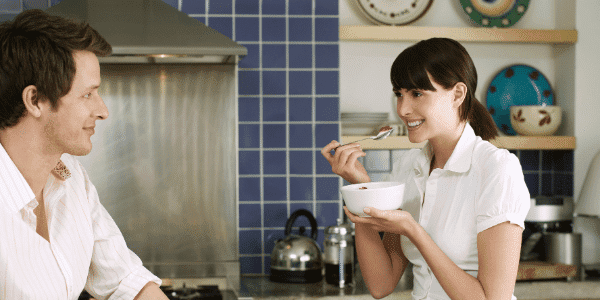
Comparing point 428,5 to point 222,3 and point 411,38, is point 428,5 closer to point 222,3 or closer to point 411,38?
point 411,38

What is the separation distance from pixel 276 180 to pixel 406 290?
0.75 metres

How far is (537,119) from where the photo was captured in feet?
7.73

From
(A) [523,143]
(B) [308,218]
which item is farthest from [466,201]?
(A) [523,143]

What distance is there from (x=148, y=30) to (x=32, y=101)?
104 centimetres

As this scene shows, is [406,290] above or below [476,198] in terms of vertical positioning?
below

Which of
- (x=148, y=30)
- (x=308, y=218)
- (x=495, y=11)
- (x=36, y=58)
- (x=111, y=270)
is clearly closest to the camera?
(x=36, y=58)

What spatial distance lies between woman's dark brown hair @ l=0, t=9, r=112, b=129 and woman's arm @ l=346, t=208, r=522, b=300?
25.1 inches

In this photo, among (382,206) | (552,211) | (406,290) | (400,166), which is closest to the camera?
(382,206)

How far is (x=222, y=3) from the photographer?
7.58ft

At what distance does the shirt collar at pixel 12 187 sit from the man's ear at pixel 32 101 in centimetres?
10

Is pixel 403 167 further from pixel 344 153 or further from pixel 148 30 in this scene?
pixel 148 30

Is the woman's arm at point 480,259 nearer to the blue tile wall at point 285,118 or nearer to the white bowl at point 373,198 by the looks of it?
the white bowl at point 373,198

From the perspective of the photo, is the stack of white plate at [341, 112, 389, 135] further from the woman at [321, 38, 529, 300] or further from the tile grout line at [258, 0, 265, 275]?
the woman at [321, 38, 529, 300]

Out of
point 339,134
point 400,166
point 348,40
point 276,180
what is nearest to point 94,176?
point 276,180
